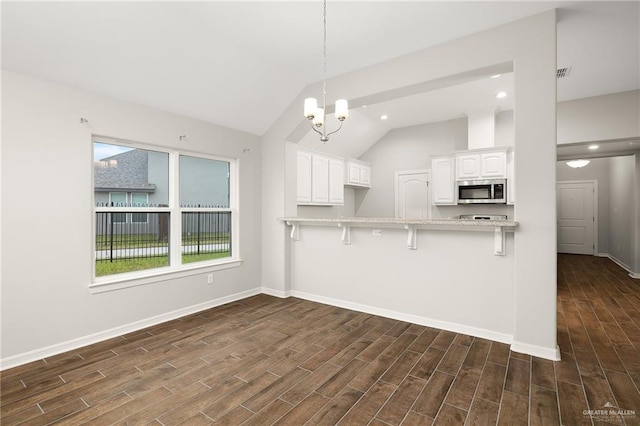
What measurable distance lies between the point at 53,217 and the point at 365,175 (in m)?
5.66

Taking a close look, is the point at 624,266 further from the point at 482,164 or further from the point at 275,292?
the point at 275,292

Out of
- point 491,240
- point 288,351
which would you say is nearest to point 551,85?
point 491,240

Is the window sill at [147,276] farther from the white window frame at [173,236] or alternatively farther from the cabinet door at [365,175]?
the cabinet door at [365,175]

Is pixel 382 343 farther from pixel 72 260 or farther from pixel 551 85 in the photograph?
pixel 72 260

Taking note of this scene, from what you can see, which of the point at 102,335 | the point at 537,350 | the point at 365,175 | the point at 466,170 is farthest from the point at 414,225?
the point at 365,175

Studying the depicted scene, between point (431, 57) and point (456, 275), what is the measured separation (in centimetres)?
230

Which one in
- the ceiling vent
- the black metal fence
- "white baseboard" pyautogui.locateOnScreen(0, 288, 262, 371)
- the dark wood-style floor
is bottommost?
the dark wood-style floor

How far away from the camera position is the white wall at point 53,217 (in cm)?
255

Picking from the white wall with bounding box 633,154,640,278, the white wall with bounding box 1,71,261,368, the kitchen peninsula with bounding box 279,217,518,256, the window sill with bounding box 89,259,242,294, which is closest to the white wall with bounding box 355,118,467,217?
the white wall with bounding box 633,154,640,278

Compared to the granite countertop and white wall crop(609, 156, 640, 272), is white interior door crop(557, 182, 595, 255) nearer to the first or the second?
white wall crop(609, 156, 640, 272)

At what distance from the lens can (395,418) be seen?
1.89m

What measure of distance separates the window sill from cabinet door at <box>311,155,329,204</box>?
2113 millimetres

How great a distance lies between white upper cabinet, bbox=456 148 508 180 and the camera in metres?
5.30

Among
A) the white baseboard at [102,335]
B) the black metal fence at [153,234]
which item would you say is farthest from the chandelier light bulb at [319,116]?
the white baseboard at [102,335]
